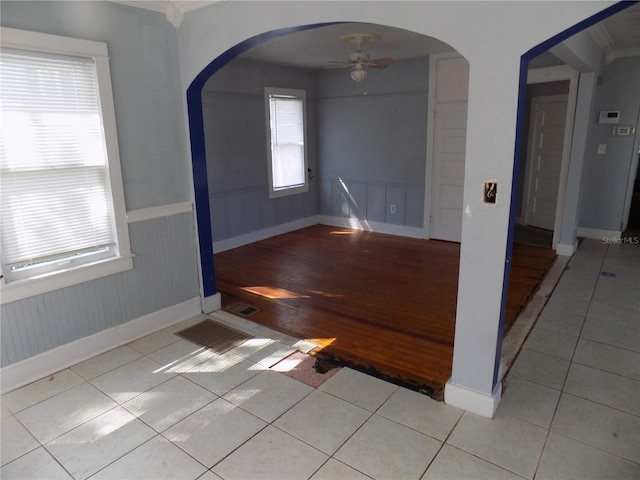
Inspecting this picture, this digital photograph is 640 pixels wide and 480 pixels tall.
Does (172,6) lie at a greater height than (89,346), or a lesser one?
greater

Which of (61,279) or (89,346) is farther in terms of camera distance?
(89,346)

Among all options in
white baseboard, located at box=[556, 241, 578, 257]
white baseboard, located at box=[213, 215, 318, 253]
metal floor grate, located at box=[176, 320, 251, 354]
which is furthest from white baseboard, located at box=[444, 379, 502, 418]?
white baseboard, located at box=[213, 215, 318, 253]

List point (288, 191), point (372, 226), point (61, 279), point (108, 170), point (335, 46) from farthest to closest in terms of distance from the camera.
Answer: point (372, 226)
point (288, 191)
point (335, 46)
point (108, 170)
point (61, 279)

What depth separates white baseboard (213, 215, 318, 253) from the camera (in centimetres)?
581

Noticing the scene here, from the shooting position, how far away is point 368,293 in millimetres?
4285

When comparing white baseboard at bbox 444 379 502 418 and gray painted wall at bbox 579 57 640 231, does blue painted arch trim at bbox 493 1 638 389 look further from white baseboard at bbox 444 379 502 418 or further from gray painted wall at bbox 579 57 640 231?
gray painted wall at bbox 579 57 640 231

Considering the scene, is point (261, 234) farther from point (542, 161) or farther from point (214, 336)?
point (542, 161)

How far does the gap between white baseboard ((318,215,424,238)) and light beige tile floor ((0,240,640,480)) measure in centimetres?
327

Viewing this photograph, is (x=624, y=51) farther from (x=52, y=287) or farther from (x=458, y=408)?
(x=52, y=287)

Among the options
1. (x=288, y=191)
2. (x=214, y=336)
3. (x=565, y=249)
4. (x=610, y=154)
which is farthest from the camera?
(x=288, y=191)

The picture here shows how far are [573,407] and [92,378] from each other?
3091mm


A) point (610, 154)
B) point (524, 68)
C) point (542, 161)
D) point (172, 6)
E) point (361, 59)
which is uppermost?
point (172, 6)

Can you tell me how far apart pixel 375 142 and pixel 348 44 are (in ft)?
6.27

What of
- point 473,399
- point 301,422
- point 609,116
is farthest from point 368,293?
point 609,116
